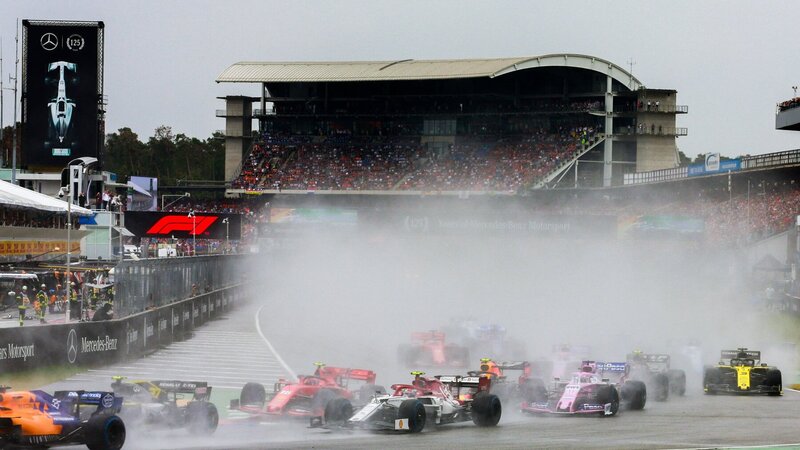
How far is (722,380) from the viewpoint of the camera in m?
27.8

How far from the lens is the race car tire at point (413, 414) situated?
19203mm

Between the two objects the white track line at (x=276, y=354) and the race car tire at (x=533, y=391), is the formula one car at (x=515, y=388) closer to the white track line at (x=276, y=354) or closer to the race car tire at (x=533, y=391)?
the race car tire at (x=533, y=391)

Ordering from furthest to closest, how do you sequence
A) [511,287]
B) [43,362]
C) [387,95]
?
[387,95]
[511,287]
[43,362]

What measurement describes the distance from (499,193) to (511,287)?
547 inches

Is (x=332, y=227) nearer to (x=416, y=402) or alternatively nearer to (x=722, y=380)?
(x=722, y=380)

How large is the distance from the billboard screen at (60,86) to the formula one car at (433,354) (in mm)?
36470

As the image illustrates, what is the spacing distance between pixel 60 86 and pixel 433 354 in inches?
1527

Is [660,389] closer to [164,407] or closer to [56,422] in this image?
[164,407]

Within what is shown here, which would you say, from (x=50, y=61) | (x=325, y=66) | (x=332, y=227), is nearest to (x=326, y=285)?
(x=332, y=227)

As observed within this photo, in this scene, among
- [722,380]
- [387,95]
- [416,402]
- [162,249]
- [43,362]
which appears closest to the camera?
[416,402]

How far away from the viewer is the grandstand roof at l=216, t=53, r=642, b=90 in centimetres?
8638

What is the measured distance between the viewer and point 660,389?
84.1 feet

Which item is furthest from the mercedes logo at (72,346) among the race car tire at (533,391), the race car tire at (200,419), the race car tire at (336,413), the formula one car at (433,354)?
the race car tire at (533,391)

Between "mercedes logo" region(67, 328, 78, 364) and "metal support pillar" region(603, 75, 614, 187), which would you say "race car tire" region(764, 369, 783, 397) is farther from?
"metal support pillar" region(603, 75, 614, 187)
